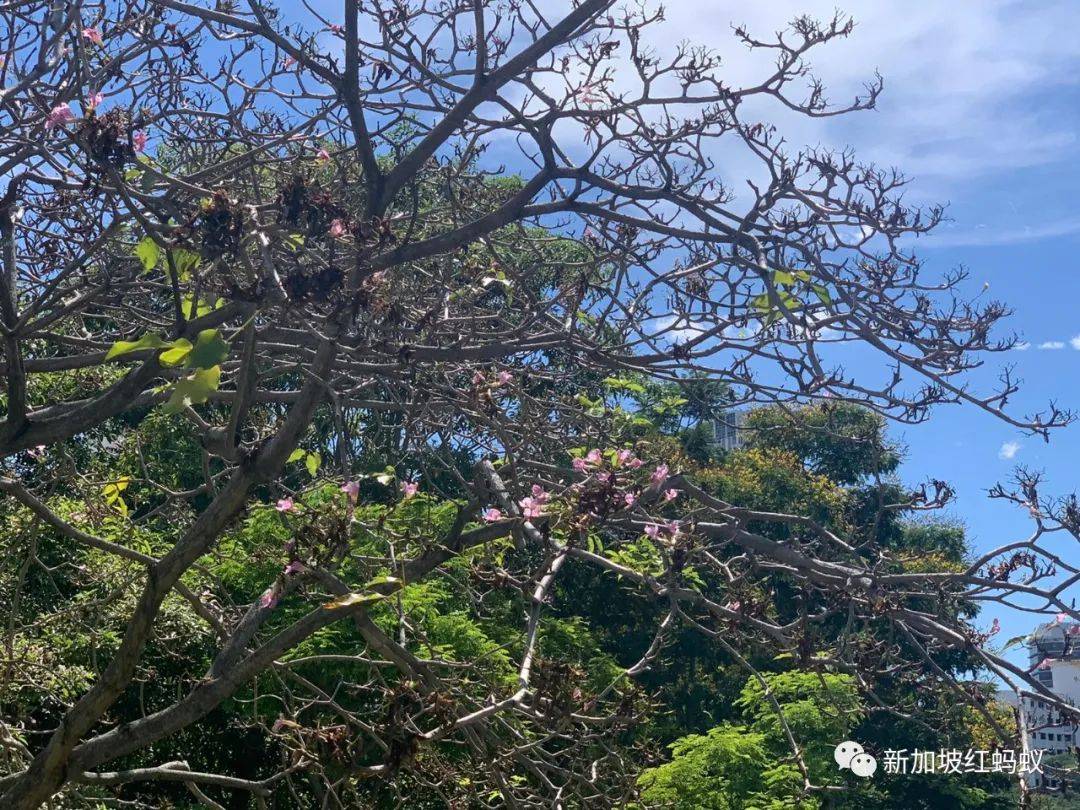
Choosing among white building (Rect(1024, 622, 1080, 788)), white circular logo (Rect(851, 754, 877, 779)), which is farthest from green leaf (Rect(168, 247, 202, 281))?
white circular logo (Rect(851, 754, 877, 779))

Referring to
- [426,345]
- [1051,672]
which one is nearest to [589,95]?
[426,345]

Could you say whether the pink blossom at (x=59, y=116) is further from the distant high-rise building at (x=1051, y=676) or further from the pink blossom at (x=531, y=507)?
the distant high-rise building at (x=1051, y=676)

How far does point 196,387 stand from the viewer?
193 cm

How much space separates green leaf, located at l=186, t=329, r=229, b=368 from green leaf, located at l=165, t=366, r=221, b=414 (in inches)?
0.9

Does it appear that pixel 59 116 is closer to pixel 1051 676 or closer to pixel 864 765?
pixel 1051 676

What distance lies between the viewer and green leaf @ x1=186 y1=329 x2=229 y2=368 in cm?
190

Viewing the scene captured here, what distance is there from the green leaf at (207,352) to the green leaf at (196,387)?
0.02 m

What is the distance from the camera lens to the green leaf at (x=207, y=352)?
6.24 ft

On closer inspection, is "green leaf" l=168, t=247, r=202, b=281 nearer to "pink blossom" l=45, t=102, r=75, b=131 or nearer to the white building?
"pink blossom" l=45, t=102, r=75, b=131

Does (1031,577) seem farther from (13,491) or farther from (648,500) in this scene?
(13,491)

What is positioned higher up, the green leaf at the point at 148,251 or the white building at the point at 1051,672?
the green leaf at the point at 148,251

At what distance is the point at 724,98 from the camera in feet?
9.83

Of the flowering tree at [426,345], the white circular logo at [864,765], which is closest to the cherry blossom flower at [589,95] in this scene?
the flowering tree at [426,345]

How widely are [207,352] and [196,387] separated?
0.06m
